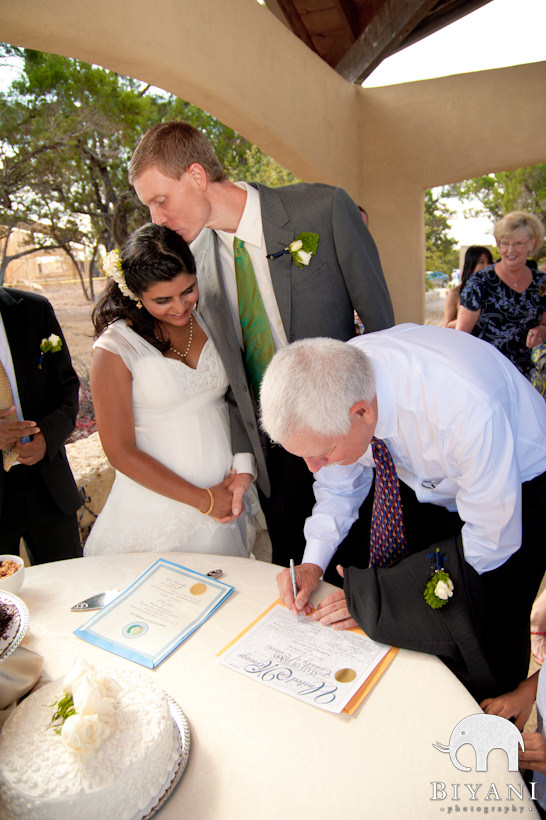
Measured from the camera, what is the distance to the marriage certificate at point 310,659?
1.20 meters

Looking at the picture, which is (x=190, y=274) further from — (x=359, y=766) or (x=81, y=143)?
(x=81, y=143)

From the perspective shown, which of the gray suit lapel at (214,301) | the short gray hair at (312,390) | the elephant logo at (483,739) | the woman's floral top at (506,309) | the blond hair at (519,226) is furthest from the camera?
the woman's floral top at (506,309)

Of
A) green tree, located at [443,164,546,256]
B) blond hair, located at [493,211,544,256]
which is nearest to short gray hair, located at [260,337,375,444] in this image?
blond hair, located at [493,211,544,256]

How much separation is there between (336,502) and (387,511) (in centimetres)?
24

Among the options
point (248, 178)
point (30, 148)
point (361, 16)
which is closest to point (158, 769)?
point (30, 148)

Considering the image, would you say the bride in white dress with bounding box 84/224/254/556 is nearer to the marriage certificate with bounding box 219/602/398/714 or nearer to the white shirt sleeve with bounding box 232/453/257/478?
the white shirt sleeve with bounding box 232/453/257/478

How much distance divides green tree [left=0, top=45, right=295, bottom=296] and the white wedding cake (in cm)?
446

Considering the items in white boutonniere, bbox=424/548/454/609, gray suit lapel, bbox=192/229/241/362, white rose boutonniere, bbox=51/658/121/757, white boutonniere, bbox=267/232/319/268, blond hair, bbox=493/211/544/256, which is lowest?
white boutonniere, bbox=424/548/454/609

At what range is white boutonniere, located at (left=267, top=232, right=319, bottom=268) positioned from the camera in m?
2.09

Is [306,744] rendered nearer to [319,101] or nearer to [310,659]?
[310,659]

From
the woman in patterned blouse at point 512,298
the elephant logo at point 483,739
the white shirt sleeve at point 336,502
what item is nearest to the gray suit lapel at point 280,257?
the white shirt sleeve at point 336,502

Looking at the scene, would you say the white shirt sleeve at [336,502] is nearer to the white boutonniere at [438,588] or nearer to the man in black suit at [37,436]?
the white boutonniere at [438,588]

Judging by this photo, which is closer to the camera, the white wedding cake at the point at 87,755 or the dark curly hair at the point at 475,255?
the white wedding cake at the point at 87,755

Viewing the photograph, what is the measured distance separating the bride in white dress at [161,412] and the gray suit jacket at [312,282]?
91 millimetres
